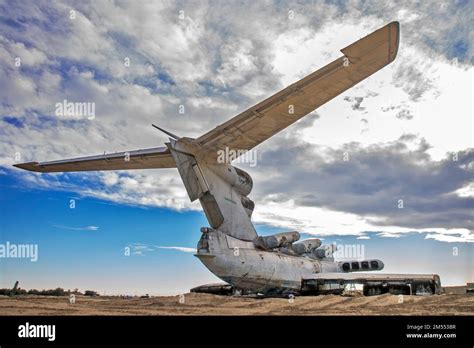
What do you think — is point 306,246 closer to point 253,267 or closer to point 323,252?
point 323,252

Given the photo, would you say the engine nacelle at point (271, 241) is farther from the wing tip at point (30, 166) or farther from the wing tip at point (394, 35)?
the wing tip at point (30, 166)

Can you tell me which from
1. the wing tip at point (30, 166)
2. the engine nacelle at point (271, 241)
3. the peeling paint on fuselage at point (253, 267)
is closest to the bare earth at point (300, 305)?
the peeling paint on fuselage at point (253, 267)

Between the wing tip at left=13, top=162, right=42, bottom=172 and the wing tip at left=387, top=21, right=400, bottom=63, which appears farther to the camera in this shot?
the wing tip at left=13, top=162, right=42, bottom=172

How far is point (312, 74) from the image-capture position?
11719 mm

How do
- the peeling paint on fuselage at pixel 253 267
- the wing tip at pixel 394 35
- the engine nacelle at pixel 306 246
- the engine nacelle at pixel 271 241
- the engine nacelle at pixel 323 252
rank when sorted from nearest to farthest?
the wing tip at pixel 394 35, the peeling paint on fuselage at pixel 253 267, the engine nacelle at pixel 271 241, the engine nacelle at pixel 306 246, the engine nacelle at pixel 323 252

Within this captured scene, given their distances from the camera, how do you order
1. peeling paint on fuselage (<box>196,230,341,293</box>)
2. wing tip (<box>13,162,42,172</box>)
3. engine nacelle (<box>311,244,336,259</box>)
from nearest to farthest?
peeling paint on fuselage (<box>196,230,341,293</box>)
wing tip (<box>13,162,42,172</box>)
engine nacelle (<box>311,244,336,259</box>)

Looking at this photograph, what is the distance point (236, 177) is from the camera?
16.4m

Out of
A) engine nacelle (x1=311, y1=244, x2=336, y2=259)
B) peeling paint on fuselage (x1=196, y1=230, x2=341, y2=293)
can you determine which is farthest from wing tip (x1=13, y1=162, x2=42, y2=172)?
engine nacelle (x1=311, y1=244, x2=336, y2=259)

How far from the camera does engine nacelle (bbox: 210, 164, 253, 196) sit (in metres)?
15.6

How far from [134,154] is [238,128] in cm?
487

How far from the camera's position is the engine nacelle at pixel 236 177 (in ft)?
51.1

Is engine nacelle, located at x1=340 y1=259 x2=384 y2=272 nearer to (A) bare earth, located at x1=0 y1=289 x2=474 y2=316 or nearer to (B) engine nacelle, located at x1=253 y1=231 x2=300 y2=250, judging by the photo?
(A) bare earth, located at x1=0 y1=289 x2=474 y2=316
